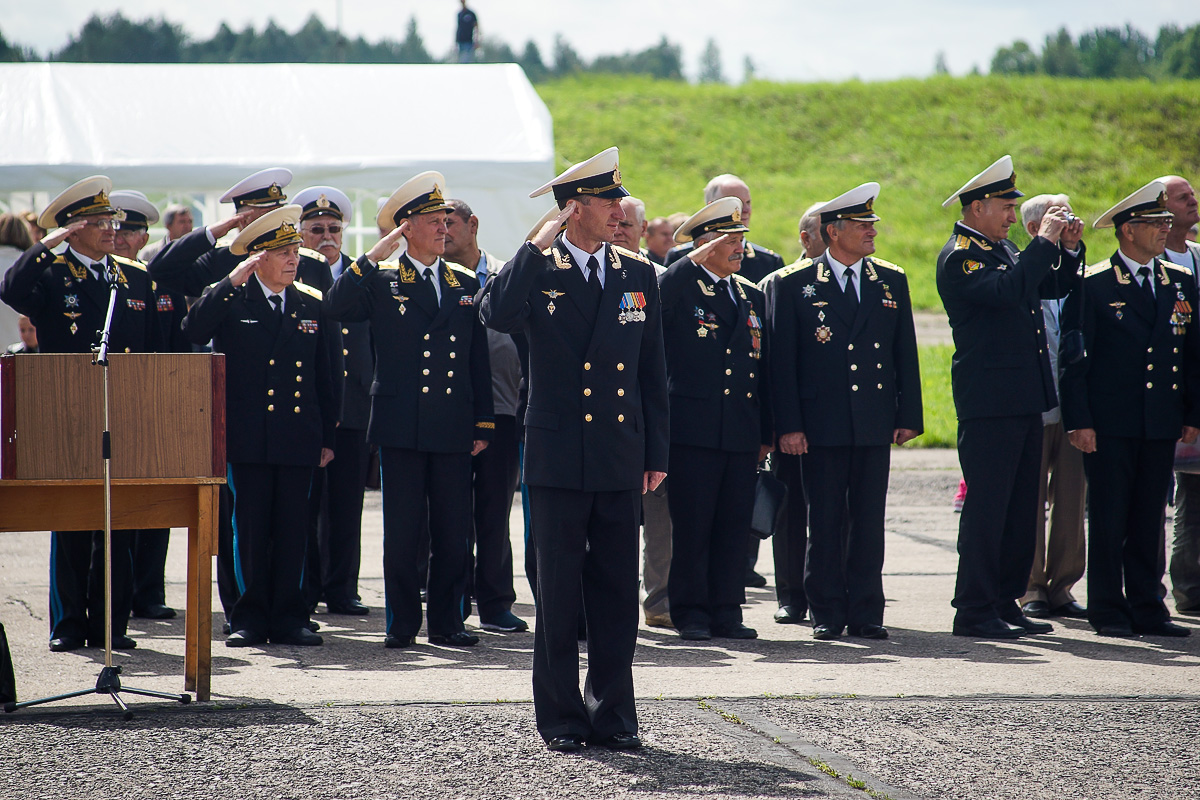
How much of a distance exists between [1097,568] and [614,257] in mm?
3580

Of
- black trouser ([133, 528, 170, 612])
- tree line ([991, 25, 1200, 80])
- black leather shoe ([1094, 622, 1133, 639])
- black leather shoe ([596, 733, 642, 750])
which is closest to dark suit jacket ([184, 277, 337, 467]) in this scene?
black trouser ([133, 528, 170, 612])

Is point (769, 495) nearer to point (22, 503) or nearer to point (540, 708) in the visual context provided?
point (540, 708)

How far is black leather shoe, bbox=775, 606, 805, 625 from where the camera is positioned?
741 cm

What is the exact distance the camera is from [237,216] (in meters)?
6.92

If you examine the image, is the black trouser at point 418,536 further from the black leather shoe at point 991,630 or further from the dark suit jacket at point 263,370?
the black leather shoe at point 991,630

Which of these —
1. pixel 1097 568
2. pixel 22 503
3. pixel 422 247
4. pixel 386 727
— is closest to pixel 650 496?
pixel 422 247

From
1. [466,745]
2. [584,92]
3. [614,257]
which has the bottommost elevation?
[466,745]

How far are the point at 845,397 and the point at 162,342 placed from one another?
11.6 feet

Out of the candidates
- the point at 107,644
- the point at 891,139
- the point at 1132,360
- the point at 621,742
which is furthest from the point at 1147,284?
the point at 891,139

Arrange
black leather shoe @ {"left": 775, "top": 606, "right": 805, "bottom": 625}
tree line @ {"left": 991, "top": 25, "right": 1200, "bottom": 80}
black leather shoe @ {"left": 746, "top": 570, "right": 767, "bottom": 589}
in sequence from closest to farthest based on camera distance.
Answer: black leather shoe @ {"left": 775, "top": 606, "right": 805, "bottom": 625}, black leather shoe @ {"left": 746, "top": 570, "right": 767, "bottom": 589}, tree line @ {"left": 991, "top": 25, "right": 1200, "bottom": 80}

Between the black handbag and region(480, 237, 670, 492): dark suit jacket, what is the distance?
2.13 m

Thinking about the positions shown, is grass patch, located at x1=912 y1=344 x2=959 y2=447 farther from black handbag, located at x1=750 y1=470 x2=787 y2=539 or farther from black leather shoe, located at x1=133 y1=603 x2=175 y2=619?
black leather shoe, located at x1=133 y1=603 x2=175 y2=619

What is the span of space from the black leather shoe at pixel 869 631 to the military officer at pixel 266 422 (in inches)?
108

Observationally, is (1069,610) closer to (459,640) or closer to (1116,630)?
(1116,630)
